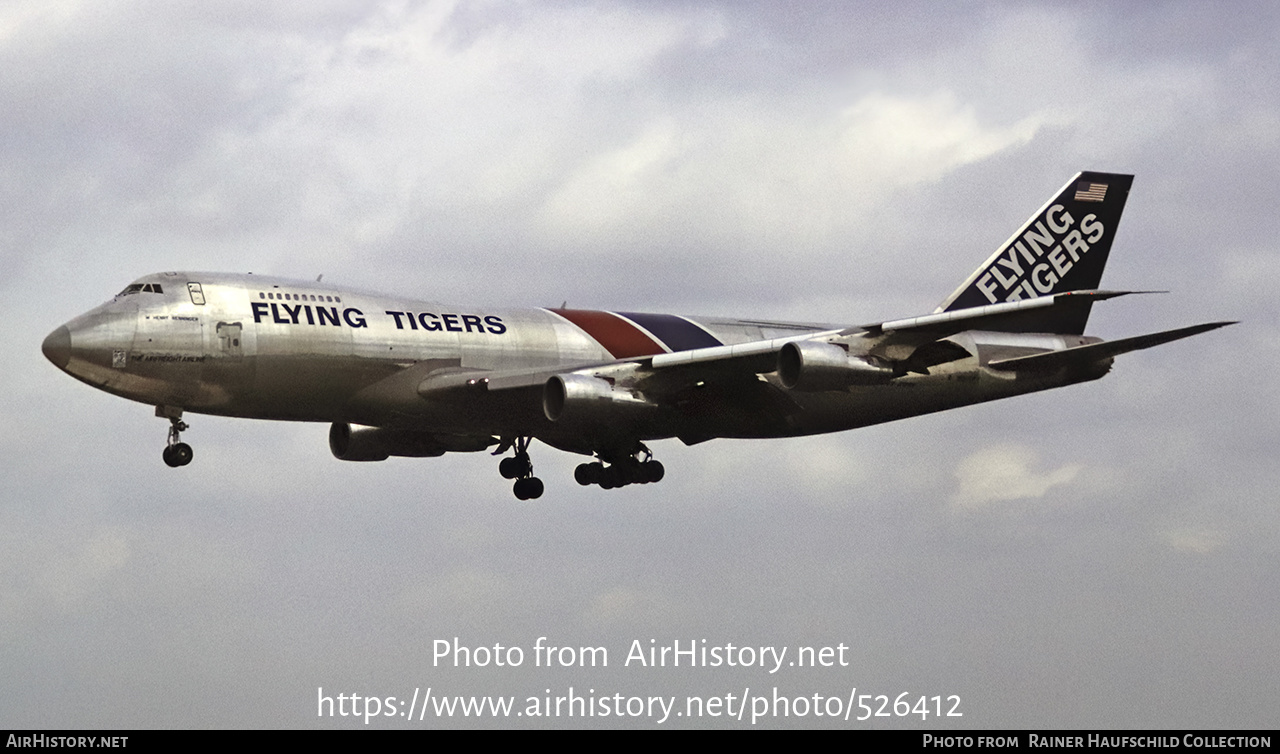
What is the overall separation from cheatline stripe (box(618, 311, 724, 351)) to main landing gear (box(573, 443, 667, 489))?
11.5ft

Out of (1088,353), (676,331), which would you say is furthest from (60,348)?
(1088,353)

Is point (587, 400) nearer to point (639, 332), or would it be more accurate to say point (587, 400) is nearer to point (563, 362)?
point (563, 362)

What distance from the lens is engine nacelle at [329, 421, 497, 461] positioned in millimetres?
51844

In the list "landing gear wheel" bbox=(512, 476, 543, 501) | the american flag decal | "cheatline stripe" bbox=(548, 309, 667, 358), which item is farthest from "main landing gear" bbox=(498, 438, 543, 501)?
the american flag decal

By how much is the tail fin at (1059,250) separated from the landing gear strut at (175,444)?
71.5 feet

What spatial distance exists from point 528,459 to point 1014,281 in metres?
15.1

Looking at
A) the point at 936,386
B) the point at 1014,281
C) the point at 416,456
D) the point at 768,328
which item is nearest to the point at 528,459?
the point at 416,456

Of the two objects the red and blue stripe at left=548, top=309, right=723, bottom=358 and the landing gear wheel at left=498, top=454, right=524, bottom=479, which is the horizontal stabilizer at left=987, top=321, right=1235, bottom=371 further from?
the landing gear wheel at left=498, top=454, right=524, bottom=479

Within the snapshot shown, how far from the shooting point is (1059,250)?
2089 inches

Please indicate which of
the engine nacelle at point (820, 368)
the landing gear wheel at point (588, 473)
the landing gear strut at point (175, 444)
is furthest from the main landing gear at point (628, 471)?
the landing gear strut at point (175, 444)

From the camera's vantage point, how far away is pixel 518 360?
157ft

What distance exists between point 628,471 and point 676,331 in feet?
15.5

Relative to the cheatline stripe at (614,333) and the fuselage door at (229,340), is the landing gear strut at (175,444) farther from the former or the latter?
the cheatline stripe at (614,333)

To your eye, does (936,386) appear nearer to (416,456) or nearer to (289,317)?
(416,456)
